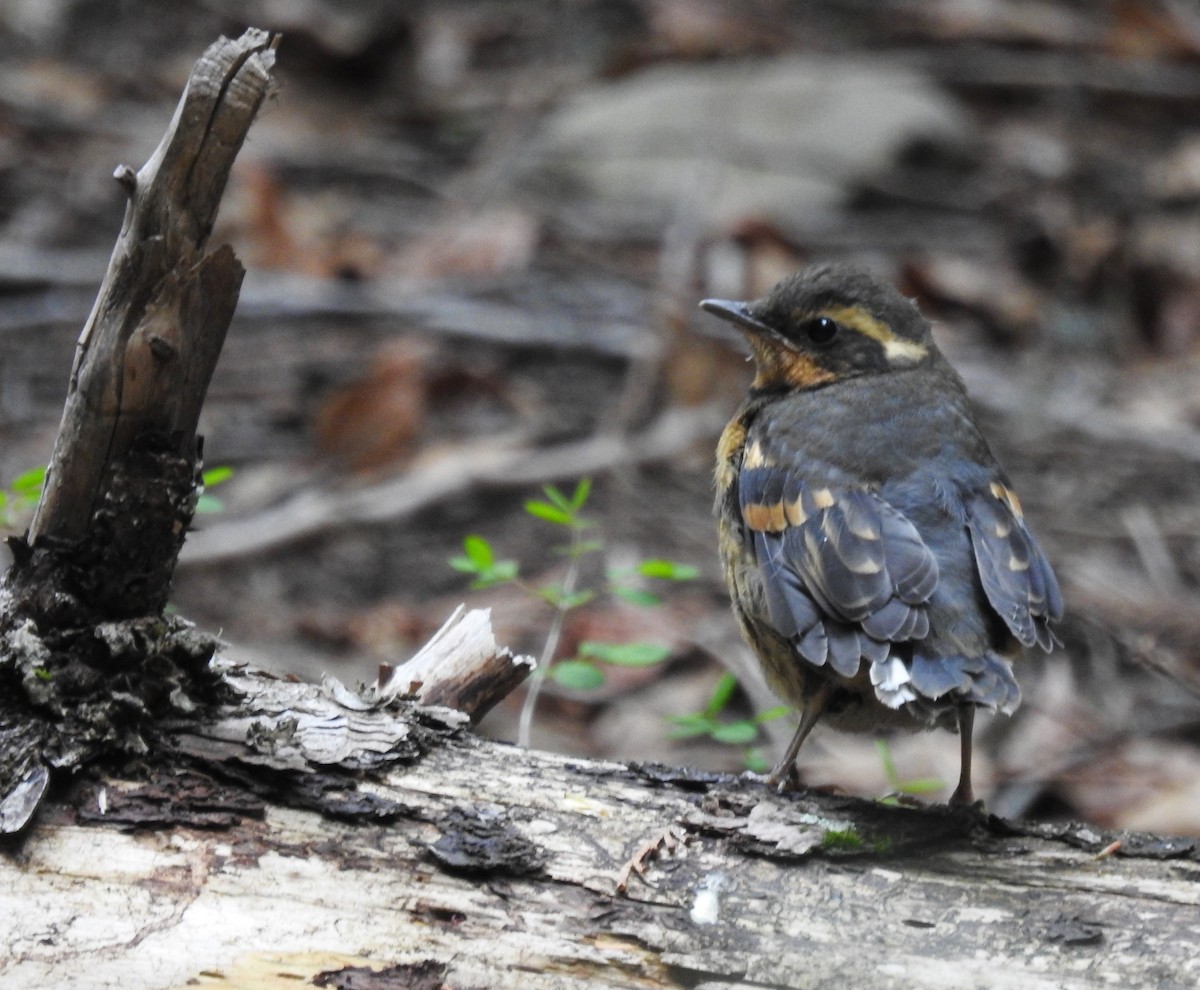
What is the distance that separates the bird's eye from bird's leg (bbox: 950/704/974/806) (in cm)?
155

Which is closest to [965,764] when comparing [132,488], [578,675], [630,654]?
[630,654]

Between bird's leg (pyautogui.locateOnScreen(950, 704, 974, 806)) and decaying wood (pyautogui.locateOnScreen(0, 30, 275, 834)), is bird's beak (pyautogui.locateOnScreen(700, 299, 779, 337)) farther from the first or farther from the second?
decaying wood (pyautogui.locateOnScreen(0, 30, 275, 834))

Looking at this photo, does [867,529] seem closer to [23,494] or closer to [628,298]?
[23,494]

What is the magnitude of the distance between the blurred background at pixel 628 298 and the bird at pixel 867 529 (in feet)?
1.30

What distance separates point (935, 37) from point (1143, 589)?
724 centimetres

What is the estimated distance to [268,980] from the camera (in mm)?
3141

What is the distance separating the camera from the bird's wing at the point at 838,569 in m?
3.88

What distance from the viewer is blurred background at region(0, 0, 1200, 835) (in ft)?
22.9

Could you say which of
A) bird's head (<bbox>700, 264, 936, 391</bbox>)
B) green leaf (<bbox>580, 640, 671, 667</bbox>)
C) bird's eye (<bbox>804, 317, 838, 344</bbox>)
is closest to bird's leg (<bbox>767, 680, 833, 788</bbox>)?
green leaf (<bbox>580, 640, 671, 667</bbox>)

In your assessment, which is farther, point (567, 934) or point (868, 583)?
point (868, 583)

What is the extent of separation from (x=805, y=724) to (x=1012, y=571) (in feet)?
2.29

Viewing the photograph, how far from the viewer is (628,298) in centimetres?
1029

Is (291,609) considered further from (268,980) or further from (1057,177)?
(1057,177)

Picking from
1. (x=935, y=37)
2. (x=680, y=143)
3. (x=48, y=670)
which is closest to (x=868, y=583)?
(x=48, y=670)
